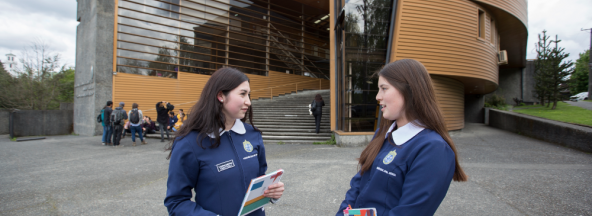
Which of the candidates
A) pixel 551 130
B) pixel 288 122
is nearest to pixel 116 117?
pixel 288 122

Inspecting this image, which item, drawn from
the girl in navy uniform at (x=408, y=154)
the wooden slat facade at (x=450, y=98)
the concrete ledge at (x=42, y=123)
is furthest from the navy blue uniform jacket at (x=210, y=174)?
the concrete ledge at (x=42, y=123)

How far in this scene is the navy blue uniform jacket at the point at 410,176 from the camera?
50.0 inches

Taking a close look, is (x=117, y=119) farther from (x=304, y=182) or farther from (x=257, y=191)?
(x=257, y=191)

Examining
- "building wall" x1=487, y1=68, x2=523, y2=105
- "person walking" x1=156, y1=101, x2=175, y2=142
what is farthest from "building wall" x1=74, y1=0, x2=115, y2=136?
"building wall" x1=487, y1=68, x2=523, y2=105

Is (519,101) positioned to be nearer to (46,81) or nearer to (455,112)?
(455,112)

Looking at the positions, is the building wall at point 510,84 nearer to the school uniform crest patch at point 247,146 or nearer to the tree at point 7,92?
the school uniform crest patch at point 247,146

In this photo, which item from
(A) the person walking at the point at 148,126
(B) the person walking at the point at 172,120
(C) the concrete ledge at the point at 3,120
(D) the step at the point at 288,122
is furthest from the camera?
(C) the concrete ledge at the point at 3,120

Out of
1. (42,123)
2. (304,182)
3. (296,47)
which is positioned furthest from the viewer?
(296,47)

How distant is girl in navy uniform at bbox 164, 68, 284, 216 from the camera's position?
58.0 inches

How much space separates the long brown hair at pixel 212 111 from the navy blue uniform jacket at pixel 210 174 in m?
0.05

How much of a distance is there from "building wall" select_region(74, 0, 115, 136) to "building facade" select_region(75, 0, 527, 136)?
51 mm

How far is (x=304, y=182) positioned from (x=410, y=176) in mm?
4092

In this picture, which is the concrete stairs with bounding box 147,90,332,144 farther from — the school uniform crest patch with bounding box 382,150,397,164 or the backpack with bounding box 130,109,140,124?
the school uniform crest patch with bounding box 382,150,397,164

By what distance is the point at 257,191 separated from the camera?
158 centimetres
